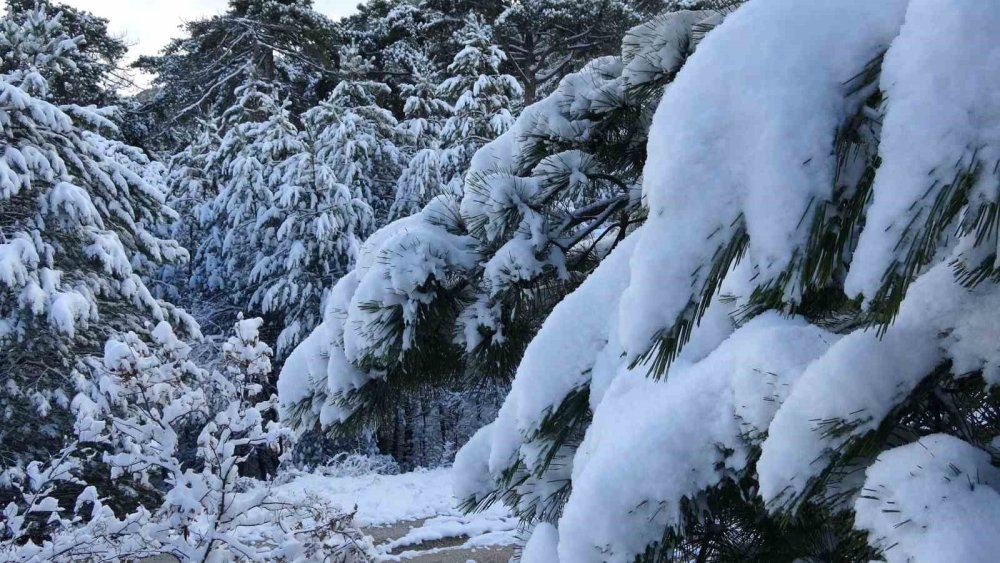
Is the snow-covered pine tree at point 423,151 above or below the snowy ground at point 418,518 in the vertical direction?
above

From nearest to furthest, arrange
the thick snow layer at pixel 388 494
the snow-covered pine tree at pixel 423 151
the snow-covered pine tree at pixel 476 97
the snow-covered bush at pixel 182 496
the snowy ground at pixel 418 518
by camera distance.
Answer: the snow-covered bush at pixel 182 496
the snowy ground at pixel 418 518
the thick snow layer at pixel 388 494
the snow-covered pine tree at pixel 476 97
the snow-covered pine tree at pixel 423 151

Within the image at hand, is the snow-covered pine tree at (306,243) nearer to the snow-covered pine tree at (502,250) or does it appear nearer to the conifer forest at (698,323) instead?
the conifer forest at (698,323)

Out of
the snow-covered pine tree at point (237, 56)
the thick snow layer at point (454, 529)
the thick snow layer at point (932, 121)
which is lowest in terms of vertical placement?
the thick snow layer at point (454, 529)

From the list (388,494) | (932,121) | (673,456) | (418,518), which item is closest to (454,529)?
(418,518)

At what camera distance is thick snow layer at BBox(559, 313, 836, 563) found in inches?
37.3

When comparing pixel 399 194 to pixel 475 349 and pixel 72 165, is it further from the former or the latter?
pixel 475 349

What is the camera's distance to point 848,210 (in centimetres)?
74

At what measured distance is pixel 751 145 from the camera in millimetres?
757

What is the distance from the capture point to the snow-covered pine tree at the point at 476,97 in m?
13.4

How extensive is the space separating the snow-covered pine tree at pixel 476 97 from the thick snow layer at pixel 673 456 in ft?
40.0

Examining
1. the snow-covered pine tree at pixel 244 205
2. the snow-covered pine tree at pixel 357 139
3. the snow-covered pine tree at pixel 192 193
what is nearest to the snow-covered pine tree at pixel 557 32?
the snow-covered pine tree at pixel 357 139

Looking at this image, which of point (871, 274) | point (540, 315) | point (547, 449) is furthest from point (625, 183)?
point (871, 274)

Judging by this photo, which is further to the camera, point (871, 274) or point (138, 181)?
point (138, 181)

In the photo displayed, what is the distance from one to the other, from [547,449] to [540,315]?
682mm
